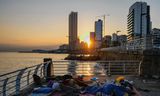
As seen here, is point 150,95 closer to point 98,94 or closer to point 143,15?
point 98,94

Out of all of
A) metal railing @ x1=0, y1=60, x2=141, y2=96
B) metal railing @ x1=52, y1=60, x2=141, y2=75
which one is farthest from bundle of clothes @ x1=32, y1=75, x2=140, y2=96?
metal railing @ x1=52, y1=60, x2=141, y2=75

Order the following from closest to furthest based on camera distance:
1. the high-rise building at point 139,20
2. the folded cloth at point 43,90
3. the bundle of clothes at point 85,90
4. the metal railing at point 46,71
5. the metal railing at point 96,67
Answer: the metal railing at point 46,71, the bundle of clothes at point 85,90, the folded cloth at point 43,90, the metal railing at point 96,67, the high-rise building at point 139,20

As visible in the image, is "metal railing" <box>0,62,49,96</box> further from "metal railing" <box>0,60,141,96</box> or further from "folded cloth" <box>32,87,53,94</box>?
"folded cloth" <box>32,87,53,94</box>

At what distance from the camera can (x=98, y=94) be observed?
11570 millimetres

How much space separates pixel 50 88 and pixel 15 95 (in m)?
1.42

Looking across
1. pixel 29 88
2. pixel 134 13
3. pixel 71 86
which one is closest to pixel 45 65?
pixel 29 88

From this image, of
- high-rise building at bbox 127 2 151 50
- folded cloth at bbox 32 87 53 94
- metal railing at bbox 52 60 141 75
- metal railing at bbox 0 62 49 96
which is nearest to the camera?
metal railing at bbox 0 62 49 96

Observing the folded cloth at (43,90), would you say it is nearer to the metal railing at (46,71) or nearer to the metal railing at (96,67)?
the metal railing at (46,71)

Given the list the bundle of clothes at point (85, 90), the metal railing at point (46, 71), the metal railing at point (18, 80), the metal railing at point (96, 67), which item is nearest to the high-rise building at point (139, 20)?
the metal railing at point (96, 67)

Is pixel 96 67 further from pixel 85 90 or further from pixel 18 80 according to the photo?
pixel 18 80

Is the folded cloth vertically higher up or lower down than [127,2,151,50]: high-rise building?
lower down

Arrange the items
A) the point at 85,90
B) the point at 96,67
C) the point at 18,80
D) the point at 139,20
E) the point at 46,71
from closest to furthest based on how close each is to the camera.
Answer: the point at 18,80 → the point at 85,90 → the point at 46,71 → the point at 96,67 → the point at 139,20

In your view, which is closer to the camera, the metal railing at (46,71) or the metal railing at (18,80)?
the metal railing at (18,80)

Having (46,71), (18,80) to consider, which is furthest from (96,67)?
(18,80)
